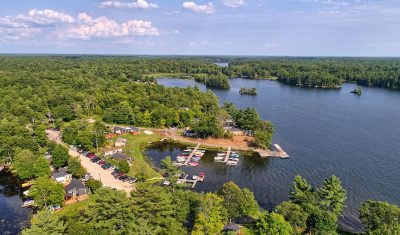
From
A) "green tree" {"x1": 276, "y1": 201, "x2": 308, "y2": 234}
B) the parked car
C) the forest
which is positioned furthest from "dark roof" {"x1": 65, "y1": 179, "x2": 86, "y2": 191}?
"green tree" {"x1": 276, "y1": 201, "x2": 308, "y2": 234}

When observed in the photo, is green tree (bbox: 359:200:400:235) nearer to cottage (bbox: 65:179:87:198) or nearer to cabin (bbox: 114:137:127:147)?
cottage (bbox: 65:179:87:198)

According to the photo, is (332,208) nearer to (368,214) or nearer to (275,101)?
(368,214)

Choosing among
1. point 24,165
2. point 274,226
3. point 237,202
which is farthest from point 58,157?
point 274,226

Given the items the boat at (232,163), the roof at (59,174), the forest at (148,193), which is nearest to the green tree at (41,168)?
the forest at (148,193)

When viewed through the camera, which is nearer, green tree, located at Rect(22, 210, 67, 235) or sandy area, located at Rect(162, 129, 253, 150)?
green tree, located at Rect(22, 210, 67, 235)

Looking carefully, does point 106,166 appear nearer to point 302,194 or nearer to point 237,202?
point 237,202

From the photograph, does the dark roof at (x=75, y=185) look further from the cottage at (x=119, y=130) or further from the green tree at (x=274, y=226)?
the cottage at (x=119, y=130)

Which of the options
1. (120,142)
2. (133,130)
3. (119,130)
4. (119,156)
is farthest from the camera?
(133,130)
